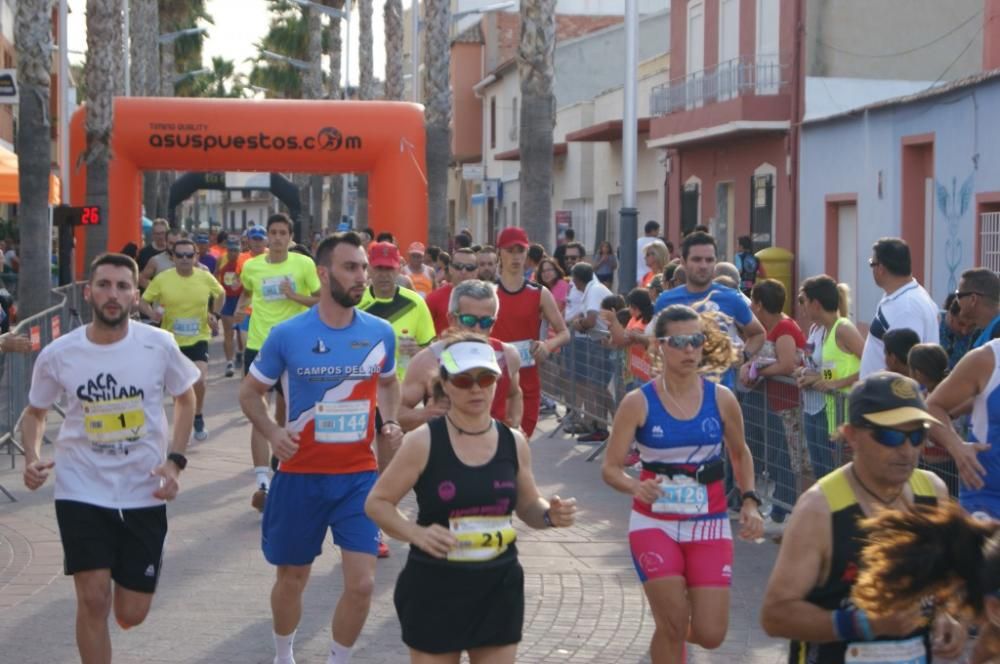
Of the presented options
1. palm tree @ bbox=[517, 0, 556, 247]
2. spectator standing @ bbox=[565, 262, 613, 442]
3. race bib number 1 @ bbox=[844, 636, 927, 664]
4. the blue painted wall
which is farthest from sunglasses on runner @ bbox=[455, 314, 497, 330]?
palm tree @ bbox=[517, 0, 556, 247]

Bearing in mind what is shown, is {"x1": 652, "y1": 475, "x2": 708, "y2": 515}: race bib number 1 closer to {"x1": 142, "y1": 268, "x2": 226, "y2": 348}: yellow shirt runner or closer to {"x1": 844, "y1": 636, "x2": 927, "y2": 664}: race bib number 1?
{"x1": 844, "y1": 636, "x2": 927, "y2": 664}: race bib number 1

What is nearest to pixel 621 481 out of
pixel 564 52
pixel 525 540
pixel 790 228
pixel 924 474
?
pixel 924 474

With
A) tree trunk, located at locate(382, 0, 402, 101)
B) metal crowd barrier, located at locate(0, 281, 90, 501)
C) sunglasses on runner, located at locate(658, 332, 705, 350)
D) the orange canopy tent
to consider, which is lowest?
metal crowd barrier, located at locate(0, 281, 90, 501)

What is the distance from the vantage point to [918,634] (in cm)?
422

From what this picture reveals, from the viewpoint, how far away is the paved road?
7.79 meters

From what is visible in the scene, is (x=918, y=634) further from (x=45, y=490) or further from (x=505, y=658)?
(x=45, y=490)

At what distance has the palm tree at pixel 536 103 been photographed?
74.0 ft

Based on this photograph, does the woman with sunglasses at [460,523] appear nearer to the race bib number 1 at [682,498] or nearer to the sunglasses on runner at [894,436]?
the race bib number 1 at [682,498]

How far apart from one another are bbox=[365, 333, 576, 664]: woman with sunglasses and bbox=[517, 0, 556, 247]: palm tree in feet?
56.6

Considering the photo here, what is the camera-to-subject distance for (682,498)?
6.61 meters

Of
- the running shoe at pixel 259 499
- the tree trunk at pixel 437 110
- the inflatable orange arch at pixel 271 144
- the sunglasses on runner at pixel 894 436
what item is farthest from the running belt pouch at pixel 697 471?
the tree trunk at pixel 437 110

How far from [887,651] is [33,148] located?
16.7 metres

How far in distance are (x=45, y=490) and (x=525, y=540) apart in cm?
416

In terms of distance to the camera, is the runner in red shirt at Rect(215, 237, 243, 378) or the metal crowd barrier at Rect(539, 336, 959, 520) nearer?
the metal crowd barrier at Rect(539, 336, 959, 520)
